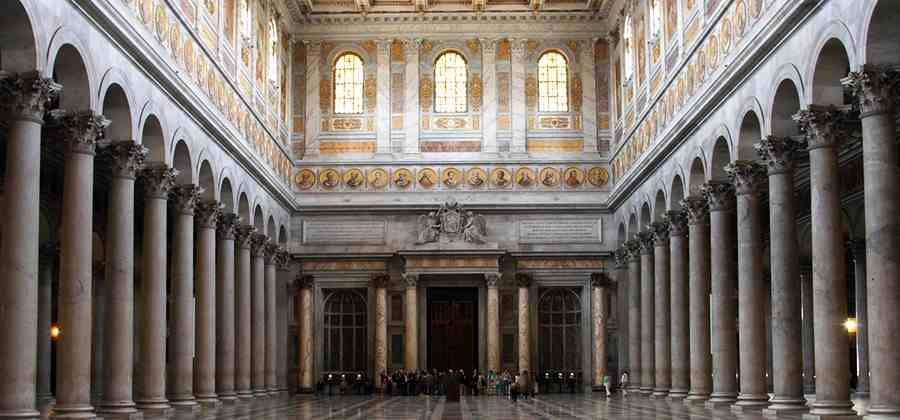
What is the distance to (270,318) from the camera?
48.5 meters

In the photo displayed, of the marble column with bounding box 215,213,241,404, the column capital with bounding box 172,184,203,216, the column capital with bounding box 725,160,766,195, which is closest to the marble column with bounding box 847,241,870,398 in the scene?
the column capital with bounding box 725,160,766,195

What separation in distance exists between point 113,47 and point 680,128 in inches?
685

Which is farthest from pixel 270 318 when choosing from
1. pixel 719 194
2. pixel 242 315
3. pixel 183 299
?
pixel 719 194

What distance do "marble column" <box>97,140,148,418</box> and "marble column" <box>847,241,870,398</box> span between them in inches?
976

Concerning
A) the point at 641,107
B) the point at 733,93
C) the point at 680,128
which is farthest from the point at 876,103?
the point at 641,107

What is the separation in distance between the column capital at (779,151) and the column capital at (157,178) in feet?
49.6

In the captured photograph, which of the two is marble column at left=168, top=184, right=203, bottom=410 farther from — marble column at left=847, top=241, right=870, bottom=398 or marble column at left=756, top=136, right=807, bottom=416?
marble column at left=847, top=241, right=870, bottom=398

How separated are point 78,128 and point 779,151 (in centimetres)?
1568

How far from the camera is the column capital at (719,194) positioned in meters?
34.3

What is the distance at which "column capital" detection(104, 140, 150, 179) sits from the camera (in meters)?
28.7

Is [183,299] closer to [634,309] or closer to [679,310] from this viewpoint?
[679,310]

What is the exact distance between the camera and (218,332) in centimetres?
4034

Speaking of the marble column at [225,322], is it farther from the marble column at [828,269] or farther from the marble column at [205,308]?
the marble column at [828,269]

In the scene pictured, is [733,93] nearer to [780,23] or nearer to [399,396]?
[780,23]
